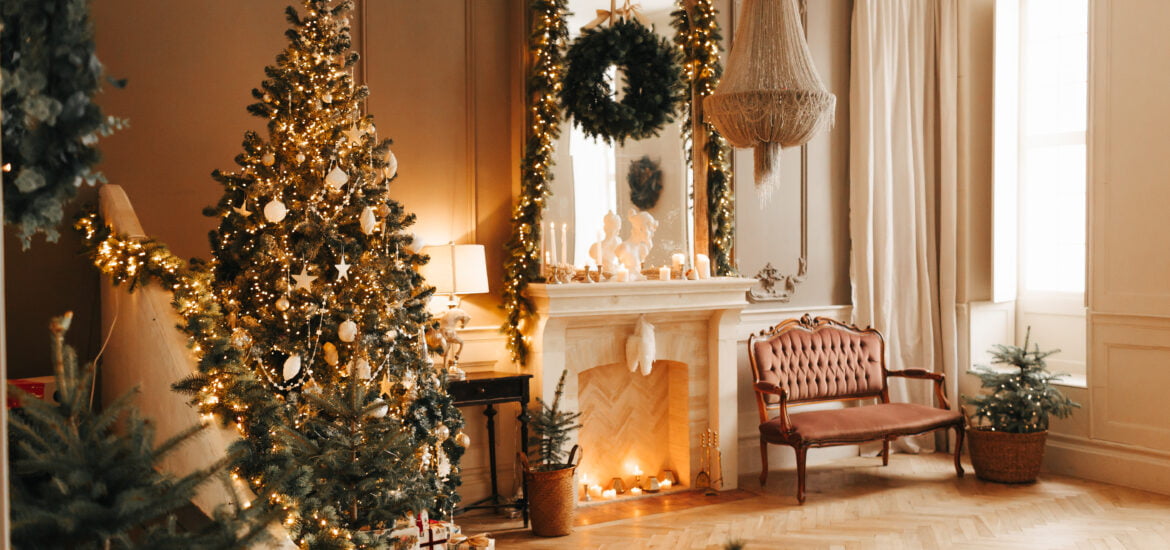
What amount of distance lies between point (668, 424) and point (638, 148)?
1.95 m

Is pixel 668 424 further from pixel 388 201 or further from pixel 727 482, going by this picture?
pixel 388 201

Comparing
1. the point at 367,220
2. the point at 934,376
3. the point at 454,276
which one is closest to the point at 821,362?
the point at 934,376

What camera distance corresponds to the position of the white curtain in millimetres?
7016

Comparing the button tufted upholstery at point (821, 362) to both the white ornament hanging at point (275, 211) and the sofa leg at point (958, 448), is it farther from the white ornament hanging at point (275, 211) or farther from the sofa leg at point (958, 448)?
the white ornament hanging at point (275, 211)

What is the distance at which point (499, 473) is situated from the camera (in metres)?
5.74

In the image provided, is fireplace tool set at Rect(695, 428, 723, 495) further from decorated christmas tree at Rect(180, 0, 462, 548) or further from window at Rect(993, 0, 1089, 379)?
window at Rect(993, 0, 1089, 379)

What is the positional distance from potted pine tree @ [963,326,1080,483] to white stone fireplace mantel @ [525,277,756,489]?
1.70 m

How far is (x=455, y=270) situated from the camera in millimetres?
5125

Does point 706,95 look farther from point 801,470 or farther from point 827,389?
point 801,470

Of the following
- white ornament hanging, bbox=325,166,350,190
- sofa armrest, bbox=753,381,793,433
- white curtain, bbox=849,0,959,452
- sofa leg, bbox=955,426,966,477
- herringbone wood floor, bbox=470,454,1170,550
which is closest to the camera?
white ornament hanging, bbox=325,166,350,190

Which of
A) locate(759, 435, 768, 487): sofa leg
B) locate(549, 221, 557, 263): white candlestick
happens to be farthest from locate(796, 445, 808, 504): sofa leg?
locate(549, 221, 557, 263): white candlestick

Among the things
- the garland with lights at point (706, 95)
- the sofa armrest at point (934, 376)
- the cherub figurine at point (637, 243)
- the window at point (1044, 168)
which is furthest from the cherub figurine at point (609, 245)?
the window at point (1044, 168)

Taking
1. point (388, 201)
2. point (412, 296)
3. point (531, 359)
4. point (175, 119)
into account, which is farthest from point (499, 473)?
point (175, 119)

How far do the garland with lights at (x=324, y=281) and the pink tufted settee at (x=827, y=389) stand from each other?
2.54 meters
